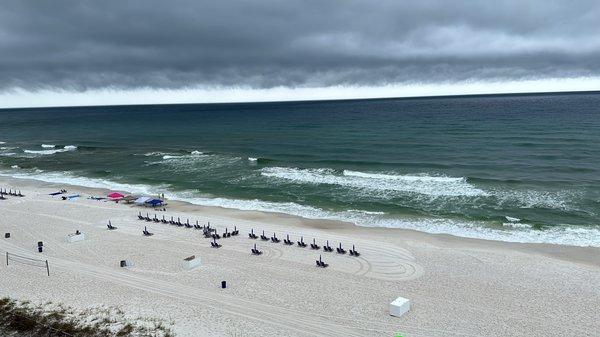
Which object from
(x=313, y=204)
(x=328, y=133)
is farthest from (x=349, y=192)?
(x=328, y=133)

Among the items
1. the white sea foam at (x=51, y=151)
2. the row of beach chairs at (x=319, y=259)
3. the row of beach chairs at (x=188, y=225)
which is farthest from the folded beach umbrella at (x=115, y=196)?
the white sea foam at (x=51, y=151)

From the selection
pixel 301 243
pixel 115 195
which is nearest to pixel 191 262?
pixel 301 243

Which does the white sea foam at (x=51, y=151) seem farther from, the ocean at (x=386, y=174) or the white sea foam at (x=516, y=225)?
the white sea foam at (x=516, y=225)

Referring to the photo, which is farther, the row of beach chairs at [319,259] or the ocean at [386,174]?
the ocean at [386,174]

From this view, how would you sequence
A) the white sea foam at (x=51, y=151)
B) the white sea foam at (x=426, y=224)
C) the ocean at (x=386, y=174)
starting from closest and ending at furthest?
1. the white sea foam at (x=426, y=224)
2. the ocean at (x=386, y=174)
3. the white sea foam at (x=51, y=151)

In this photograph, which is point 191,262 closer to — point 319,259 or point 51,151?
point 319,259

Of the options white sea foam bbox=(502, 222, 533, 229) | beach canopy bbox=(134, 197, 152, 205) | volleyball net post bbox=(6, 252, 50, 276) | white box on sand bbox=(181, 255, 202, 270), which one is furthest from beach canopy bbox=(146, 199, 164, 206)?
white sea foam bbox=(502, 222, 533, 229)

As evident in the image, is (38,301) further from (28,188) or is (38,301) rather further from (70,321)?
(28,188)

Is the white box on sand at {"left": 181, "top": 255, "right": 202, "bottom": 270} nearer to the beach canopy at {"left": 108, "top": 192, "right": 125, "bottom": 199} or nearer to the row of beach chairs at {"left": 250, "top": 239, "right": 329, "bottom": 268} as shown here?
the row of beach chairs at {"left": 250, "top": 239, "right": 329, "bottom": 268}
